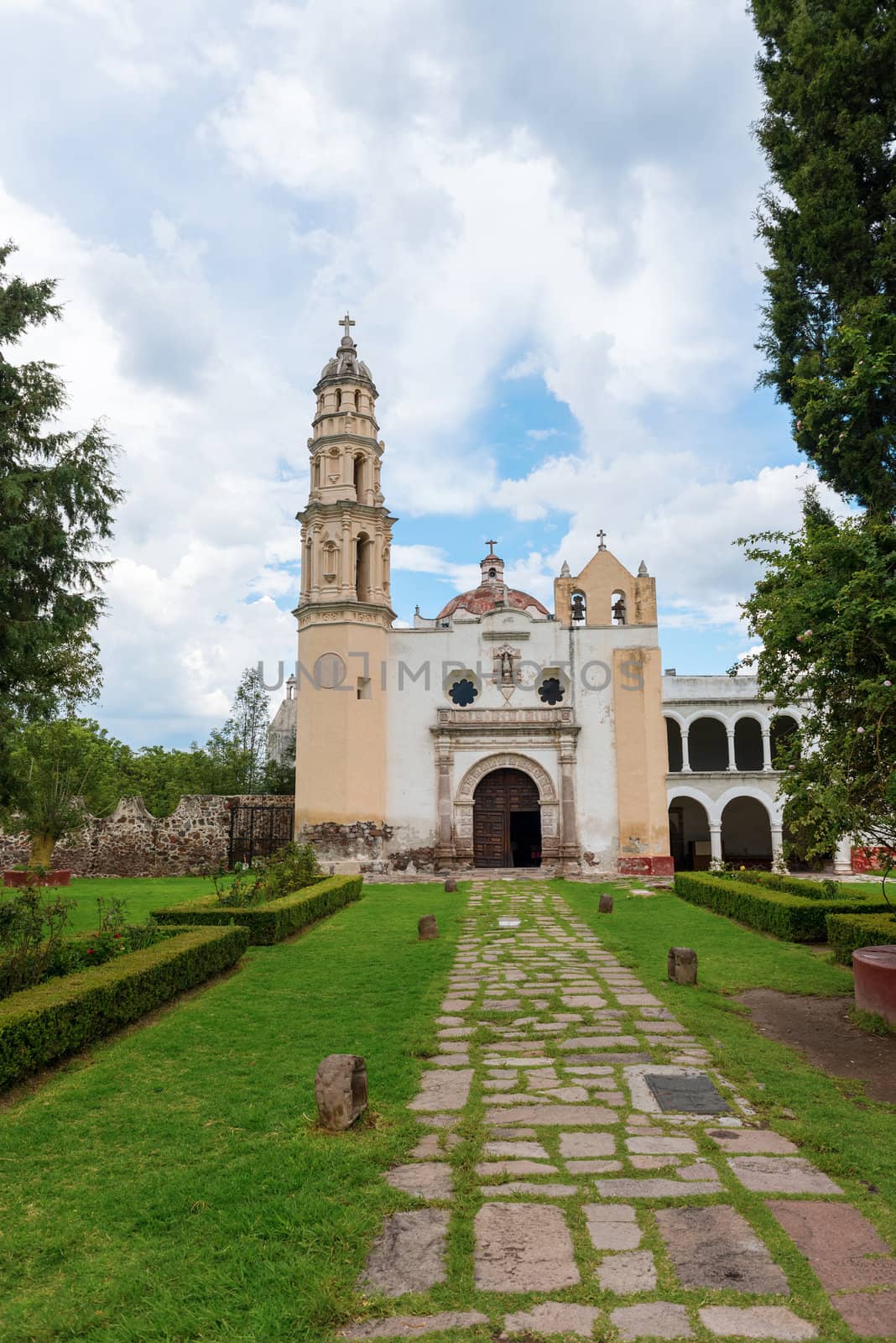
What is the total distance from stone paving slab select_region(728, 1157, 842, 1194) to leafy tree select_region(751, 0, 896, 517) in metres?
8.95

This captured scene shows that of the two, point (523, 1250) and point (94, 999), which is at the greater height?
point (94, 999)

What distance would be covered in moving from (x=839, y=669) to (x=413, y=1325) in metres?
5.41

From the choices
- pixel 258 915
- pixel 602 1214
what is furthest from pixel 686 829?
pixel 602 1214

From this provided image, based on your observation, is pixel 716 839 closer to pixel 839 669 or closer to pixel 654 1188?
pixel 839 669

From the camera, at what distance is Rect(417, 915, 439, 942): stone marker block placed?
11.0 metres

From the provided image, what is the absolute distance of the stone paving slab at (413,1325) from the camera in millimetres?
2691

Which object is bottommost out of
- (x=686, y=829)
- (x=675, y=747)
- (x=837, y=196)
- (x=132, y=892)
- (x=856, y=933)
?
(x=132, y=892)

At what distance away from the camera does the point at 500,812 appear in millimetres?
21750

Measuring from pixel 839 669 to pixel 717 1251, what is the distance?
14.9ft

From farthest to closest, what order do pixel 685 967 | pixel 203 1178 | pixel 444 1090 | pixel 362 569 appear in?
pixel 362 569 → pixel 685 967 → pixel 444 1090 → pixel 203 1178

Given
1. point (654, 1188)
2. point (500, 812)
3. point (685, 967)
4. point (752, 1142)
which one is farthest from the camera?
point (500, 812)

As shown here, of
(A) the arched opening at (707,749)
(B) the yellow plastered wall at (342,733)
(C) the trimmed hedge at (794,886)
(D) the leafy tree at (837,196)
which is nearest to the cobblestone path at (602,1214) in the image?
(C) the trimmed hedge at (794,886)

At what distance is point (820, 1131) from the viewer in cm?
430

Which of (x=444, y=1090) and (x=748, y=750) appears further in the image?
(x=748, y=750)
